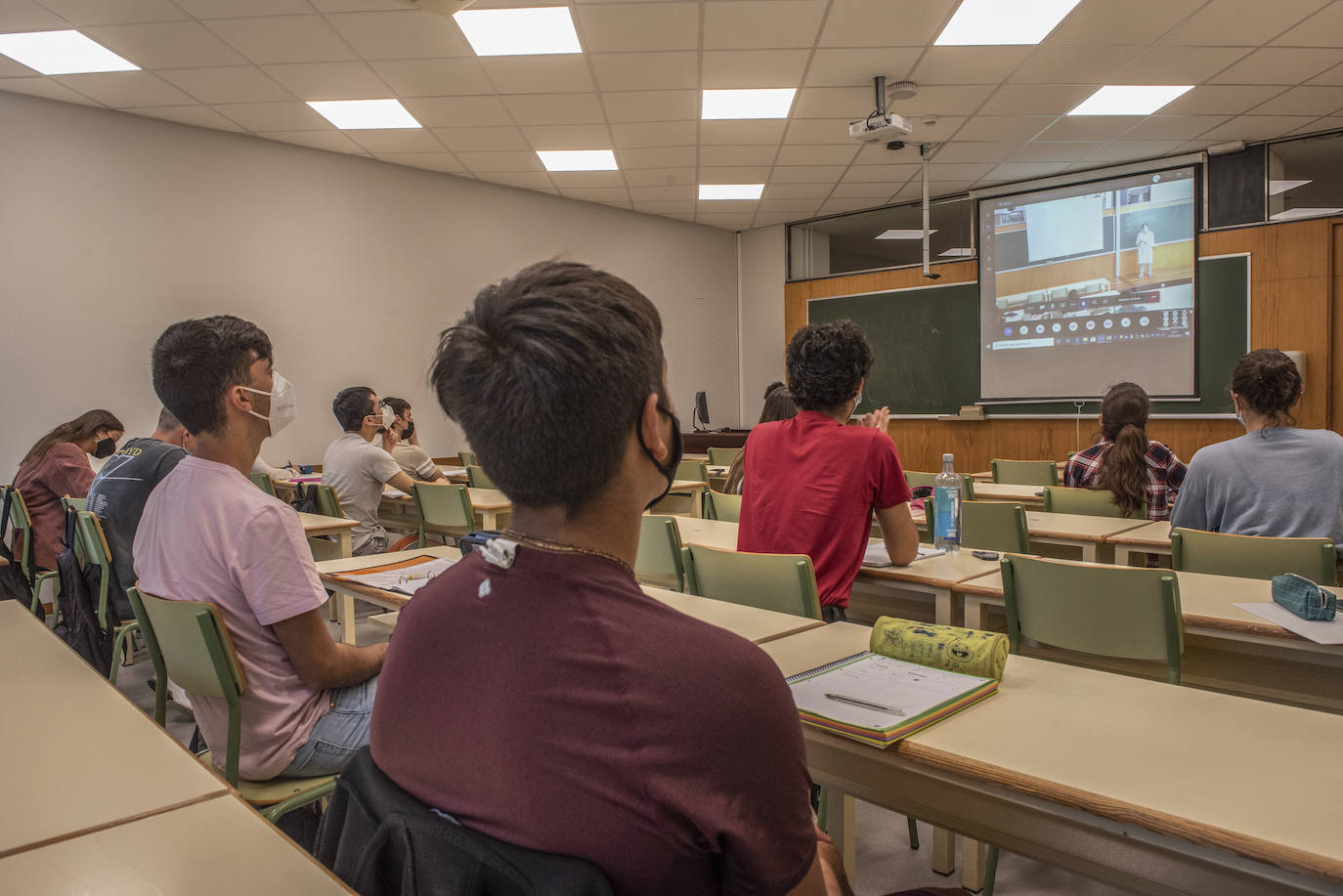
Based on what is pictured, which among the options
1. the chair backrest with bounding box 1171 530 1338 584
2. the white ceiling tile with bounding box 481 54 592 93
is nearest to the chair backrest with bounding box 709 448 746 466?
the white ceiling tile with bounding box 481 54 592 93

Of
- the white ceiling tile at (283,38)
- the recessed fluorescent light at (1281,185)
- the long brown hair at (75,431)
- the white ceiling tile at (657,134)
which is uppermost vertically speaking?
the white ceiling tile at (283,38)

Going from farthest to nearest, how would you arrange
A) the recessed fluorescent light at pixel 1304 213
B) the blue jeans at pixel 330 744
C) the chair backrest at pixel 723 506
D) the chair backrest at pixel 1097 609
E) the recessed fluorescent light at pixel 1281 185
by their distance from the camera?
the recessed fluorescent light at pixel 1281 185 < the recessed fluorescent light at pixel 1304 213 < the chair backrest at pixel 723 506 < the chair backrest at pixel 1097 609 < the blue jeans at pixel 330 744

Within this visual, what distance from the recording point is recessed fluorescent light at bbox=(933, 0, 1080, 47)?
4527 millimetres

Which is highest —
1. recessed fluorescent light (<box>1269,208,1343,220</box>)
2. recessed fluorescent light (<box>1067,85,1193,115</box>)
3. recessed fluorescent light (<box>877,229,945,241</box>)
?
recessed fluorescent light (<box>1067,85,1193,115</box>)

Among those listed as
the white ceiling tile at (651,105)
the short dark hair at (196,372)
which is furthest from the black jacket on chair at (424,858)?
the white ceiling tile at (651,105)

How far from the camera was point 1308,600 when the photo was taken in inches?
65.8

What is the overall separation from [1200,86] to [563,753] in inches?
267

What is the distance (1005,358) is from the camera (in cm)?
815

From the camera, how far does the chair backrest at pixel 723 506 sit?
138 inches

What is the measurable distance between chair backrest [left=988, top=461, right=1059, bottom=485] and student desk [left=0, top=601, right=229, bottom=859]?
4806 mm

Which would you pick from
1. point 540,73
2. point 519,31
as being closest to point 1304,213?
point 540,73

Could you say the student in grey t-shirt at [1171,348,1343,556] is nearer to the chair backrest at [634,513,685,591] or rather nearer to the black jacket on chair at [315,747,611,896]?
the chair backrest at [634,513,685,591]

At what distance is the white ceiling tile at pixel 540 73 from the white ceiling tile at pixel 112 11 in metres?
1.69

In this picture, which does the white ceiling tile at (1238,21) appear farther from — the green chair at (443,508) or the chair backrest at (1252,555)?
the green chair at (443,508)
